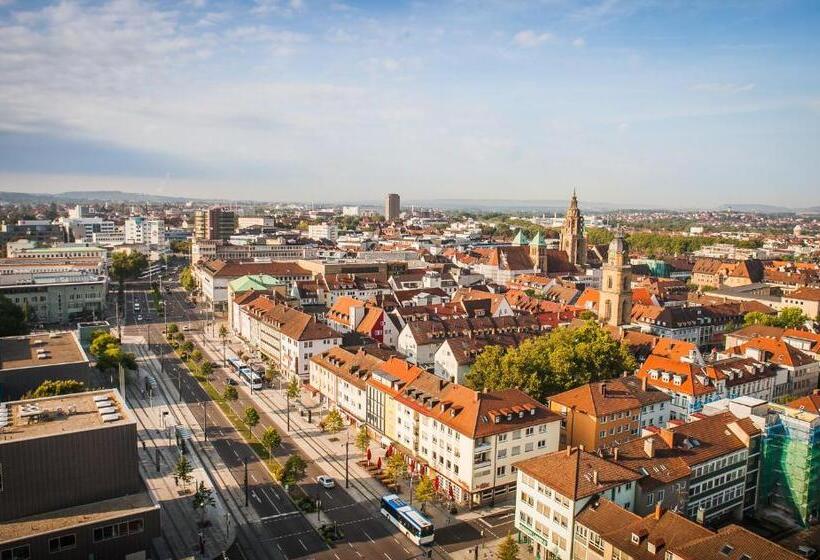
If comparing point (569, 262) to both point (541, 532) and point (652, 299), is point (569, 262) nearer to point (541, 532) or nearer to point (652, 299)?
point (652, 299)

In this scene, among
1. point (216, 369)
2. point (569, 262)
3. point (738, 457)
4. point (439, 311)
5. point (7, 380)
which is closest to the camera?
point (738, 457)

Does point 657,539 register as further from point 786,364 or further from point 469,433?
point 786,364

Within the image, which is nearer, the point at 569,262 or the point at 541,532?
the point at 541,532

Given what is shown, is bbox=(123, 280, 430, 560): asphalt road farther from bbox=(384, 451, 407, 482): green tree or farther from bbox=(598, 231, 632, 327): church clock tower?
bbox=(598, 231, 632, 327): church clock tower

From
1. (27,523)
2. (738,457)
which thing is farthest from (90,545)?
(738,457)

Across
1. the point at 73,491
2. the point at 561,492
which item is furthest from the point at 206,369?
the point at 561,492

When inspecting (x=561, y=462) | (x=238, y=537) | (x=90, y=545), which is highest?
(x=561, y=462)
